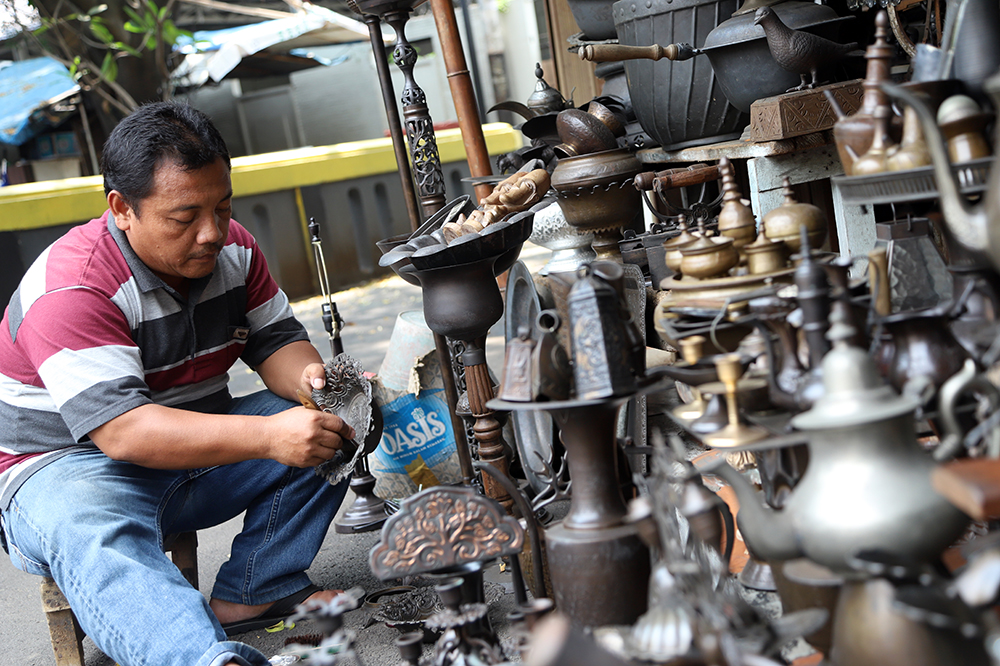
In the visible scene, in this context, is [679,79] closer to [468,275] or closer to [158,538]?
[468,275]

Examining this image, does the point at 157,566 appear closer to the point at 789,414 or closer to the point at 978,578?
the point at 789,414

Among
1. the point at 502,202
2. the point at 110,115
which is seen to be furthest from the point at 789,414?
the point at 110,115

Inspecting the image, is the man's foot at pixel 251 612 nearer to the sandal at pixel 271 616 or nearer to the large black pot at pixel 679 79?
the sandal at pixel 271 616

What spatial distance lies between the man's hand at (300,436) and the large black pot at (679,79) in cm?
147

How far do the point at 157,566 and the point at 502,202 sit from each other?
3.76ft

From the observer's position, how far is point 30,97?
31.1ft

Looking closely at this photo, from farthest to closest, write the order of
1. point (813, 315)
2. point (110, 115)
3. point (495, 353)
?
point (110, 115)
point (495, 353)
point (813, 315)

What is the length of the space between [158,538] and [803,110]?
193 cm

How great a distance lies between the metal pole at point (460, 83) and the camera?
2531mm

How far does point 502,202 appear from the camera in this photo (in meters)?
2.04

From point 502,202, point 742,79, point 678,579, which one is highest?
point 742,79

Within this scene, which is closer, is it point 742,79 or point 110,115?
point 742,79

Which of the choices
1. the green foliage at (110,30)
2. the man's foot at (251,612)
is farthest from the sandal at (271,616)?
the green foliage at (110,30)

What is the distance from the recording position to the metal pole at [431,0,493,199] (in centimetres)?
253
